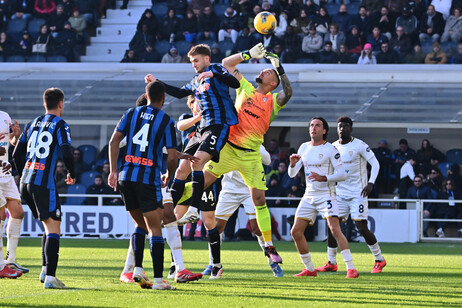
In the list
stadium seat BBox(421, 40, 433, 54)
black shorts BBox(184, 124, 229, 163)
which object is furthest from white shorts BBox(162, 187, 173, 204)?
stadium seat BBox(421, 40, 433, 54)

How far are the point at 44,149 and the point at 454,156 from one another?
14.6 metres

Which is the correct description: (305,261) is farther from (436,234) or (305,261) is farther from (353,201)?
(436,234)

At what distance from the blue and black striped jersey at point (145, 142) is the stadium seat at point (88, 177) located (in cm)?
1326

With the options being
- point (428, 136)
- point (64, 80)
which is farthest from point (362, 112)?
point (64, 80)

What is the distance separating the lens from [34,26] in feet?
85.1

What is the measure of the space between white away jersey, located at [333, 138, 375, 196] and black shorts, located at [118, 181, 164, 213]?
4240 mm

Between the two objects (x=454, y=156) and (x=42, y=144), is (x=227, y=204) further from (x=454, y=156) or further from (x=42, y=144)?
(x=454, y=156)

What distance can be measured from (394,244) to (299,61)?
6.72 meters

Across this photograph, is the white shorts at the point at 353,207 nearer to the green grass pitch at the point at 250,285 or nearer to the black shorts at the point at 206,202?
the green grass pitch at the point at 250,285

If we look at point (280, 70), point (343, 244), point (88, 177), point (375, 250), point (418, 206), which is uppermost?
point (280, 70)

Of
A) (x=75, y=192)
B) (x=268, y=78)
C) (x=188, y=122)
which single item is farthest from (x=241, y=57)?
(x=75, y=192)

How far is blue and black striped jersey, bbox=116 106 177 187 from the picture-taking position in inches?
317

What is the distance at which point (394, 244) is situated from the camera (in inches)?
707

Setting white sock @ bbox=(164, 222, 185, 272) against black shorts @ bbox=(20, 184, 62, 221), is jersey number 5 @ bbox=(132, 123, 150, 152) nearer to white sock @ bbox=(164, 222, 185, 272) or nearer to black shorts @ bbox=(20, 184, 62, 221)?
black shorts @ bbox=(20, 184, 62, 221)
